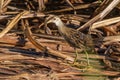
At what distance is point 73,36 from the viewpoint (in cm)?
445

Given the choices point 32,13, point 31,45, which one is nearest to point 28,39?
point 31,45

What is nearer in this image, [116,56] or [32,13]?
[116,56]

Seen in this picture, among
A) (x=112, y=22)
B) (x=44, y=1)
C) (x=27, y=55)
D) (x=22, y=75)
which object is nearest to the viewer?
(x=22, y=75)

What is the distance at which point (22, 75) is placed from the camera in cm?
383

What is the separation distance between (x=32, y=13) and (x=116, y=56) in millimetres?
1065

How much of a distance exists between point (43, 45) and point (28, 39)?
0.55 ft

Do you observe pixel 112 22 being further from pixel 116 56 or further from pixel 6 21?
pixel 6 21

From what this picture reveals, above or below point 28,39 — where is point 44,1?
A: above

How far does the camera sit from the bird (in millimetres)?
4251

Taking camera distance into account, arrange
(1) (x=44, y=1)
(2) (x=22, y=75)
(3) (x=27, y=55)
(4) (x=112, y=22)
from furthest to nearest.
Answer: (1) (x=44, y=1)
(4) (x=112, y=22)
(3) (x=27, y=55)
(2) (x=22, y=75)

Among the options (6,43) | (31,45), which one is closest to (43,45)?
(31,45)

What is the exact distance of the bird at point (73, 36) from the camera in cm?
425

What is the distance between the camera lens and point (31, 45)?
4281 millimetres

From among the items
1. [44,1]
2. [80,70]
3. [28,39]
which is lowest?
[80,70]
